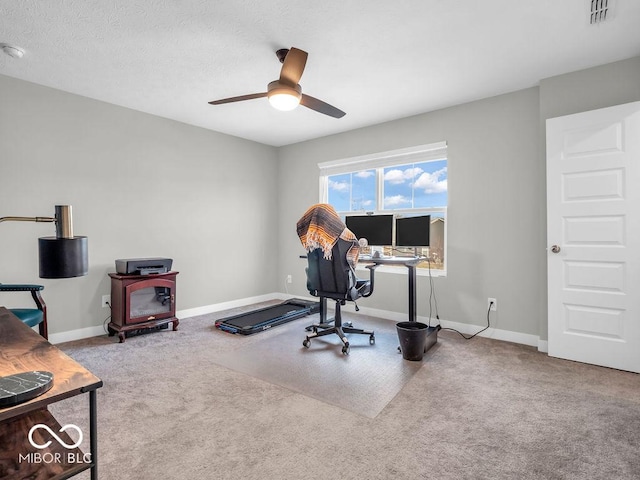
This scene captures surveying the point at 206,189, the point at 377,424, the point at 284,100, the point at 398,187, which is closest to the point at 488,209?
the point at 398,187

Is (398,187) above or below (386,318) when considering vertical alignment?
above

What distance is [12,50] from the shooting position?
262 cm

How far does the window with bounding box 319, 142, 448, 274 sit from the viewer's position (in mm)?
4004

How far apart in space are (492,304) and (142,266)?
3717 mm

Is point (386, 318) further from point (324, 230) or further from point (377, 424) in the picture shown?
point (377, 424)

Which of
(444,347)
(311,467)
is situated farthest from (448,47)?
(311,467)

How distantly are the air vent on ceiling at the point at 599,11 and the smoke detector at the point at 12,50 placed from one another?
4.06 m

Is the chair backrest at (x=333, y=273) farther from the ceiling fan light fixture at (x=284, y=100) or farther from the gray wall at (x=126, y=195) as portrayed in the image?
the gray wall at (x=126, y=195)

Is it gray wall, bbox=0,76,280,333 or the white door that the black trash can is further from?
gray wall, bbox=0,76,280,333

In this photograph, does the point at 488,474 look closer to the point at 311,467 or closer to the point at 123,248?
the point at 311,467

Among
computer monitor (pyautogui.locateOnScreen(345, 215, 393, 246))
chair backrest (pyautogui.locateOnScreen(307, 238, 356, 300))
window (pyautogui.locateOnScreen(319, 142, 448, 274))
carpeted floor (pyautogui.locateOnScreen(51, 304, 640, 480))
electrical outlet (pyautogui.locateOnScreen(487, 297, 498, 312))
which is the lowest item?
carpeted floor (pyautogui.locateOnScreen(51, 304, 640, 480))

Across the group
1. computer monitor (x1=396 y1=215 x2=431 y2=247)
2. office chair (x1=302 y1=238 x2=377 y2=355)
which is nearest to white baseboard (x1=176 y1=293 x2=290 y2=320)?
office chair (x1=302 y1=238 x2=377 y2=355)

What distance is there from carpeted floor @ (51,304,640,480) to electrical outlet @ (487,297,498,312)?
69cm

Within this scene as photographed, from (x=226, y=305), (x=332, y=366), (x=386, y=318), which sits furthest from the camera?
(x=226, y=305)
